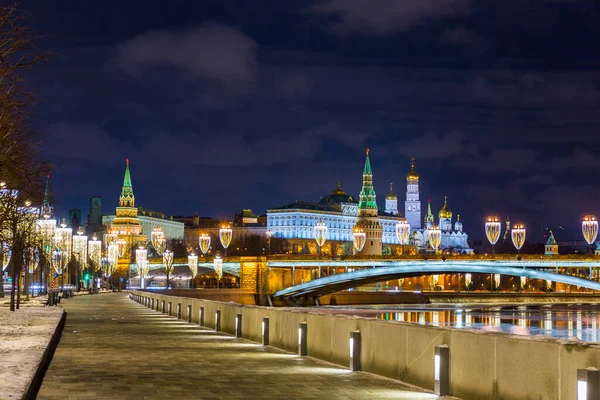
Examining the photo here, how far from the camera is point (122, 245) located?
196125 millimetres

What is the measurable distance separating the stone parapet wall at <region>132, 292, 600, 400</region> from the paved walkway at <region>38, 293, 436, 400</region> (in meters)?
0.37

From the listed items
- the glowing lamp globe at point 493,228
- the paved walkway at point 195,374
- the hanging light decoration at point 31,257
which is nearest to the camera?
the paved walkway at point 195,374

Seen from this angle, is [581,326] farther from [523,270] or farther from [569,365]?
[569,365]

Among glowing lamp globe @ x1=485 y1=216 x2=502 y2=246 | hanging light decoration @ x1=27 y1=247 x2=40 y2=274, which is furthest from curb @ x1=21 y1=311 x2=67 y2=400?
glowing lamp globe @ x1=485 y1=216 x2=502 y2=246

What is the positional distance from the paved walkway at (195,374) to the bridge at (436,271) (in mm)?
73735

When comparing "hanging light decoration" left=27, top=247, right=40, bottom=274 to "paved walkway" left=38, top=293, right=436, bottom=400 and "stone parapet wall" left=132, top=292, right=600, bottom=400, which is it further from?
"stone parapet wall" left=132, top=292, right=600, bottom=400

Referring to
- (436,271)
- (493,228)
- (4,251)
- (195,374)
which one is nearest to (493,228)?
(493,228)

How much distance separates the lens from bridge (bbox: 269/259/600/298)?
96.7 m

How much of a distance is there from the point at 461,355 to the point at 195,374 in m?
5.45

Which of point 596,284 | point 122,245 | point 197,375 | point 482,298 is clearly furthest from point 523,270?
point 122,245

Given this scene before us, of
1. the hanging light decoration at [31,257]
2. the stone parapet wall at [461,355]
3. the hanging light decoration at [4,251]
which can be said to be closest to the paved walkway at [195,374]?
the stone parapet wall at [461,355]

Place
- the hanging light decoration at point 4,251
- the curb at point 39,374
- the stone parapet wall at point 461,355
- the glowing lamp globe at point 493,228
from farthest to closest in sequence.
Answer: the glowing lamp globe at point 493,228, the hanging light decoration at point 4,251, the curb at point 39,374, the stone parapet wall at point 461,355

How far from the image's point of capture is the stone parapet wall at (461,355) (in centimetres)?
1155

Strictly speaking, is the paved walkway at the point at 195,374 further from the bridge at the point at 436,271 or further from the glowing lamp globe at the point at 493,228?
the glowing lamp globe at the point at 493,228
